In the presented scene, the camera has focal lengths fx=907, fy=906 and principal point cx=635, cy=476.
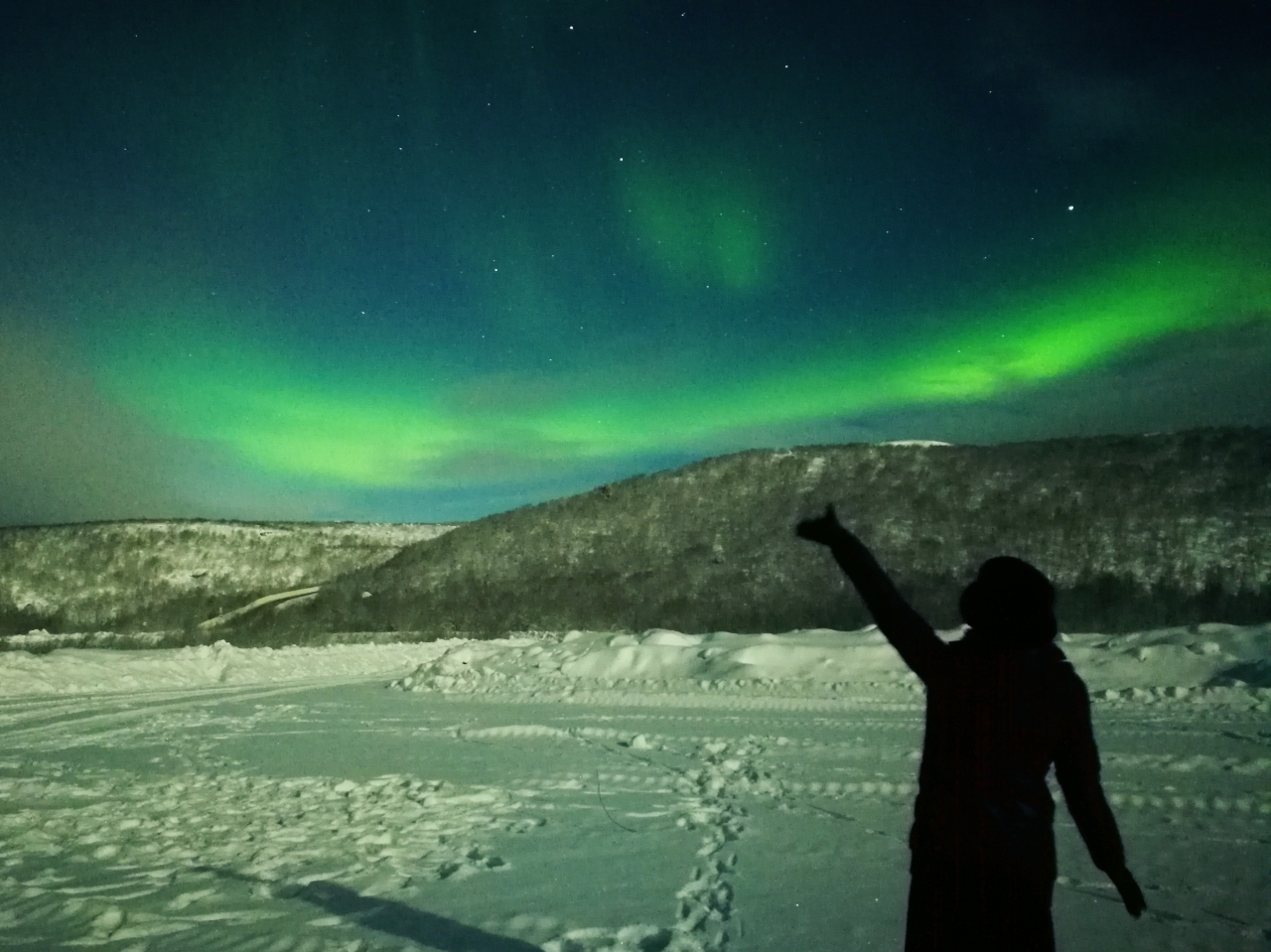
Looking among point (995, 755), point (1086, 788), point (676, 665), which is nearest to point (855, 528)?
point (676, 665)

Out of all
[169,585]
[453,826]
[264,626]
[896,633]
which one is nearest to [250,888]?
[453,826]

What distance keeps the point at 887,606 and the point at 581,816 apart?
17.6ft

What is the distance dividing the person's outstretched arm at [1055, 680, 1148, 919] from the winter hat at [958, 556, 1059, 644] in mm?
214

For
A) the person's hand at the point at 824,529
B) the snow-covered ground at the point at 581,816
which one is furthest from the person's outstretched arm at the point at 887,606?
the snow-covered ground at the point at 581,816

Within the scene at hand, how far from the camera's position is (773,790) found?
773cm

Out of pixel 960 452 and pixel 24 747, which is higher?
pixel 960 452

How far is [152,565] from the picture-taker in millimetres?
65438

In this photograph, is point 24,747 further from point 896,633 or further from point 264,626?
point 264,626

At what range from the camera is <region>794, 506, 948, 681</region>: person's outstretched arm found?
8.13 feet

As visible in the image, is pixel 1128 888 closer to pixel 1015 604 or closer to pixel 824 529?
pixel 1015 604

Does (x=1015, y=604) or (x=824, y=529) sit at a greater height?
(x=824, y=529)

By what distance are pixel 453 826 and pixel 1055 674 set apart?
18.2ft

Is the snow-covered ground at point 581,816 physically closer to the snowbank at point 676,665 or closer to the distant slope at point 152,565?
the snowbank at point 676,665

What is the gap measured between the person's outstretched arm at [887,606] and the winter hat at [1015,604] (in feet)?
0.50
